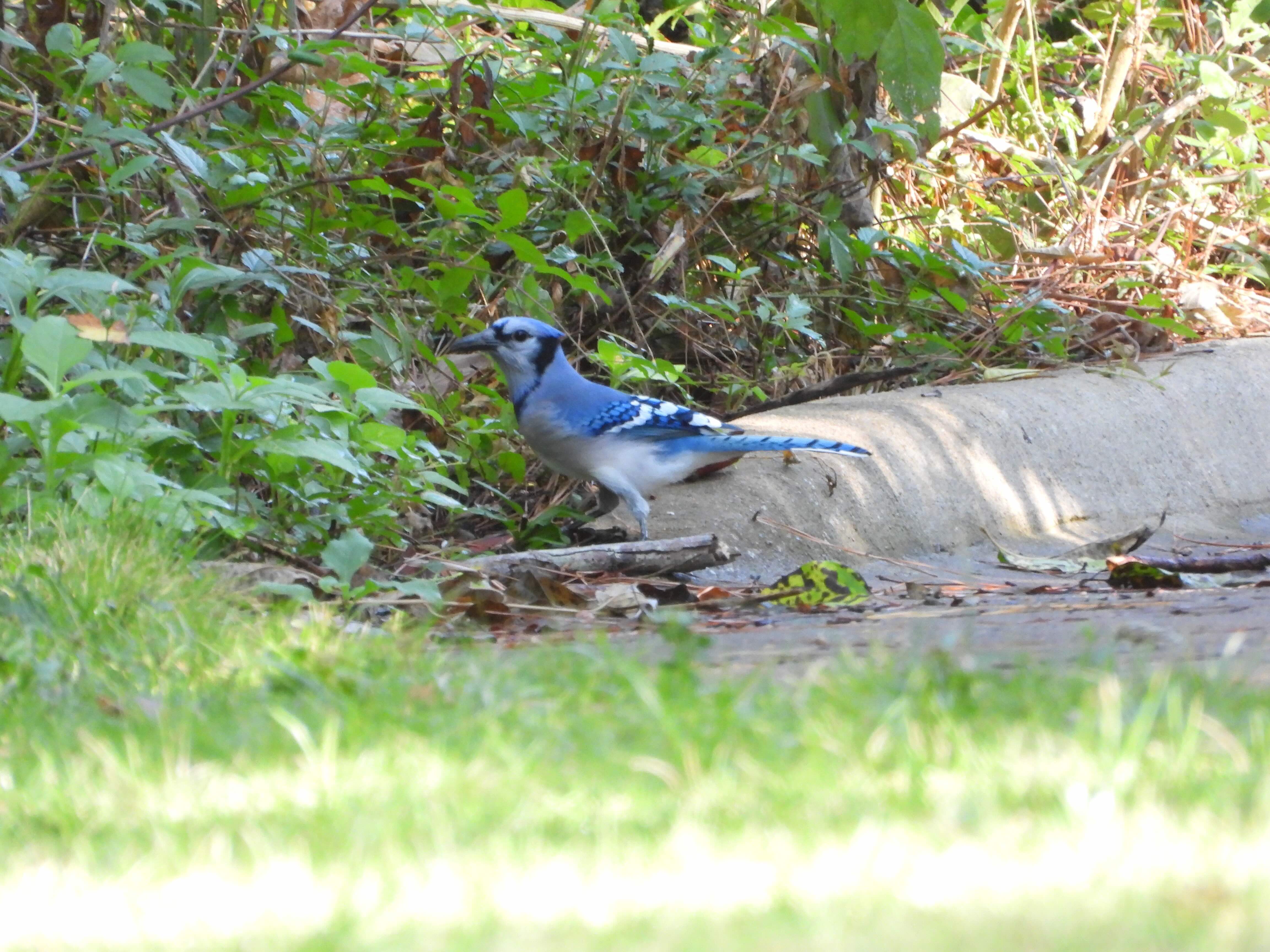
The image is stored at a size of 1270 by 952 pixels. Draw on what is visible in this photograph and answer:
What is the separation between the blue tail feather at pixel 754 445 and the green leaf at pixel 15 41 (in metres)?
2.37

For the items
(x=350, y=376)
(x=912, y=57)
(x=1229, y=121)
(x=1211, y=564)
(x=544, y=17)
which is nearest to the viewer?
(x=350, y=376)

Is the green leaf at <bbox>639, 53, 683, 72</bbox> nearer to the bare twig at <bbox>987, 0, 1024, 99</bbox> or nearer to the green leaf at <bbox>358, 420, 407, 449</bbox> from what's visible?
the green leaf at <bbox>358, 420, 407, 449</bbox>

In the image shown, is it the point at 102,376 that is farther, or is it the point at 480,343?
the point at 480,343

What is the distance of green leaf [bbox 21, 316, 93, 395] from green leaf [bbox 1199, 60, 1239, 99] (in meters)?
7.66

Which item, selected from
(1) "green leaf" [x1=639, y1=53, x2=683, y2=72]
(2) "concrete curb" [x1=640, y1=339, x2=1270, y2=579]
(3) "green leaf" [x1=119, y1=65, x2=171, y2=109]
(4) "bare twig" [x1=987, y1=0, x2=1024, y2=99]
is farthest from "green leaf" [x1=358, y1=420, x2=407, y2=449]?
(4) "bare twig" [x1=987, y1=0, x2=1024, y2=99]

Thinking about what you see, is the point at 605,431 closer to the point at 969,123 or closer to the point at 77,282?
the point at 77,282

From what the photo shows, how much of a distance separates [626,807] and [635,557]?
9.13 ft

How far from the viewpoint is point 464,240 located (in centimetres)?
596

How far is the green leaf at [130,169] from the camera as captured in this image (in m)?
4.36

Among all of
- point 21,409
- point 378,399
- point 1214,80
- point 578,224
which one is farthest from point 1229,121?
point 21,409

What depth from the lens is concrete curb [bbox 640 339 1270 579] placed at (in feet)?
17.1

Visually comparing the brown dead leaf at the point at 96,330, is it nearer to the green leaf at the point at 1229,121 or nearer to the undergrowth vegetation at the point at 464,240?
the undergrowth vegetation at the point at 464,240

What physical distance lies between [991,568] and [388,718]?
11.2ft

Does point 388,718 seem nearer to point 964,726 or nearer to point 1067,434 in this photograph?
point 964,726
